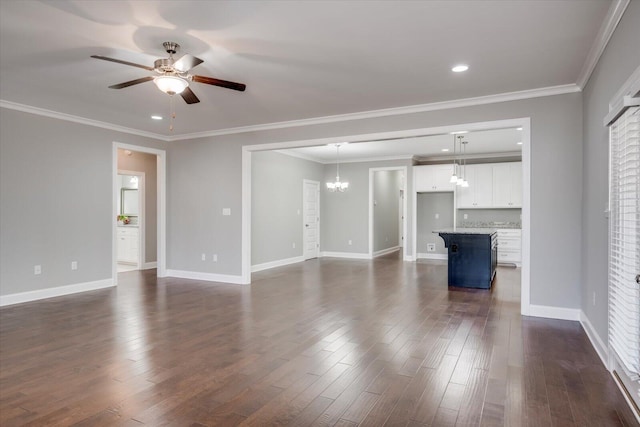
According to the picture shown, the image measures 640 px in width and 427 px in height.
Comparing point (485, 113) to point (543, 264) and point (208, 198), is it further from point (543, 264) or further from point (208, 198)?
point (208, 198)

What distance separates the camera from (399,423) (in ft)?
7.25

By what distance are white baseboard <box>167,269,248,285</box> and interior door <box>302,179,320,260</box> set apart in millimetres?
3254

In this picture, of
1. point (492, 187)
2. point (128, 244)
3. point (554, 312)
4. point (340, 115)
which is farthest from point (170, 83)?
point (492, 187)

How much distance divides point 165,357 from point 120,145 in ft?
15.2

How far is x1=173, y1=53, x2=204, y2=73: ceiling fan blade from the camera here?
2.93 meters

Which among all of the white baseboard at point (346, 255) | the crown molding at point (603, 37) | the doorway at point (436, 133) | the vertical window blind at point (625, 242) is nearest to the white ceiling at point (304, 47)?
the crown molding at point (603, 37)

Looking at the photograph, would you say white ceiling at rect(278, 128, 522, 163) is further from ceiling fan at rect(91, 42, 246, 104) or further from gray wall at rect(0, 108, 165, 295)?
ceiling fan at rect(91, 42, 246, 104)

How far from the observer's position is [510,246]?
8.64 metres

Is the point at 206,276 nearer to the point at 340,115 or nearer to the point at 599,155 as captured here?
the point at 340,115

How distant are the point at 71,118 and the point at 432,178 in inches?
300

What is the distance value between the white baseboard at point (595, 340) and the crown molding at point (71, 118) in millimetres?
7094

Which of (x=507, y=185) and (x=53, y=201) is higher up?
(x=507, y=185)

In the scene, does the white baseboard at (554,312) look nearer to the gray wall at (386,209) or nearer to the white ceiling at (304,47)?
the white ceiling at (304,47)

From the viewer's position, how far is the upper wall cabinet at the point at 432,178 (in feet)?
30.7
